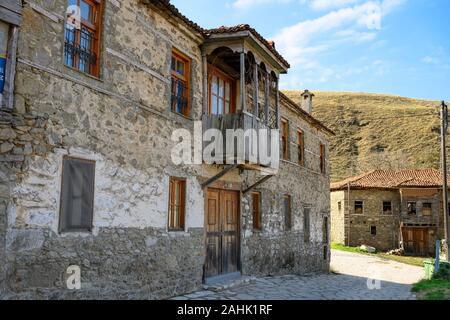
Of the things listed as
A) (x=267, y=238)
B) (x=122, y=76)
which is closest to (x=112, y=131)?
(x=122, y=76)

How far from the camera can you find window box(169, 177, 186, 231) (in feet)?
30.1

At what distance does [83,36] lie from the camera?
280 inches

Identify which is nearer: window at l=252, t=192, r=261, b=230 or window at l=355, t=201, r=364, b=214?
window at l=252, t=192, r=261, b=230

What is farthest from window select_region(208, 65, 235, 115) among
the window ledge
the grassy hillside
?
the grassy hillside

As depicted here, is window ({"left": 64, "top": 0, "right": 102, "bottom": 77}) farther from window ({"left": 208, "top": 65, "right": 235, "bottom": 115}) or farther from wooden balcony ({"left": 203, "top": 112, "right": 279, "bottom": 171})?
window ({"left": 208, "top": 65, "right": 235, "bottom": 115})

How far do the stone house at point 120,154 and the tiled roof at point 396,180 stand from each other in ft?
86.2

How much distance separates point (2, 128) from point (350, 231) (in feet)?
115

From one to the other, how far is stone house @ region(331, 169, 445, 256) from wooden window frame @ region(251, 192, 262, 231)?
25535 millimetres

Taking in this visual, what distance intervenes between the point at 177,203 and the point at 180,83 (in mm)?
2777

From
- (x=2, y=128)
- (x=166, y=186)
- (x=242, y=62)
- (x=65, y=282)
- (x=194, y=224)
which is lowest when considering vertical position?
(x=65, y=282)

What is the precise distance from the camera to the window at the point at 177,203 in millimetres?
9188

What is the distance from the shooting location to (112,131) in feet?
24.4

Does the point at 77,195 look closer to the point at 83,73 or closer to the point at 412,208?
the point at 83,73
